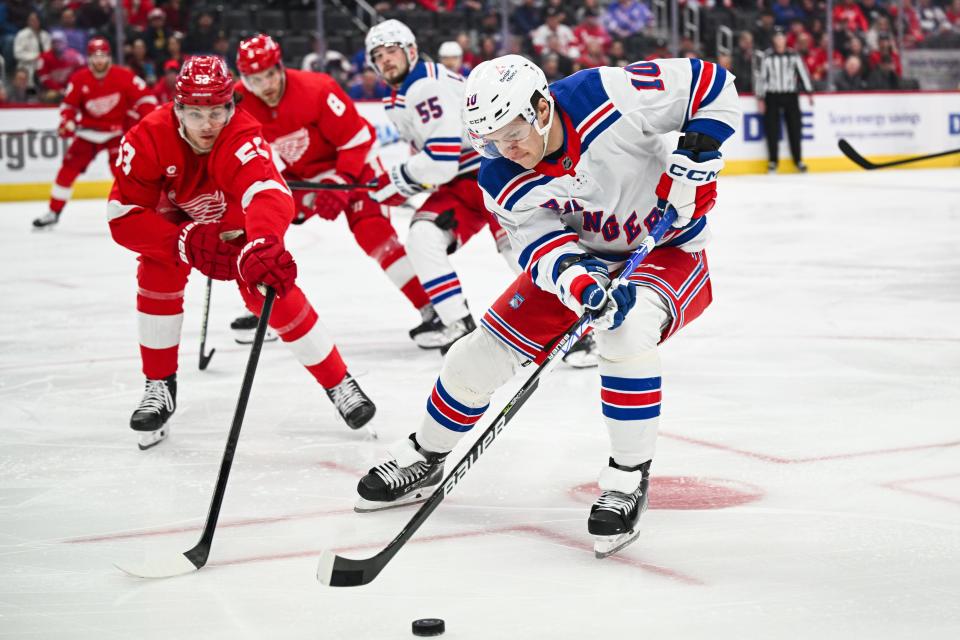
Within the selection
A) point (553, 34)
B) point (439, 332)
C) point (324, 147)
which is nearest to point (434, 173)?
point (439, 332)

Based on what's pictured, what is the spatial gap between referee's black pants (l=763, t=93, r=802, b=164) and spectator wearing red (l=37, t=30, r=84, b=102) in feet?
21.1

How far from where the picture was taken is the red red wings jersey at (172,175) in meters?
3.26

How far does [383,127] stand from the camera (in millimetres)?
11508

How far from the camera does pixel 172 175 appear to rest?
336cm

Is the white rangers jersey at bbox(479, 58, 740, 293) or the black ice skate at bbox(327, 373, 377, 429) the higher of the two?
the white rangers jersey at bbox(479, 58, 740, 293)

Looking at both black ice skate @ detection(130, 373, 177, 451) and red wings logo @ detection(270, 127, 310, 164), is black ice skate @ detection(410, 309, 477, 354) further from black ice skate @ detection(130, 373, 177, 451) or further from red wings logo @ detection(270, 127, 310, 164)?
black ice skate @ detection(130, 373, 177, 451)

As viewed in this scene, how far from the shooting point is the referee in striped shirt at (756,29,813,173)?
12.8 metres

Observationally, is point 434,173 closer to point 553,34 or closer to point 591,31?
point 553,34

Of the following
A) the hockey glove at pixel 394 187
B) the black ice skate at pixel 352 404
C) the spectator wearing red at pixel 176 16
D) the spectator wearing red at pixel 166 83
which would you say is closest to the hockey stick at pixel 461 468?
the black ice skate at pixel 352 404

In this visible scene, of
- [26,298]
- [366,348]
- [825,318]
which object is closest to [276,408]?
[366,348]

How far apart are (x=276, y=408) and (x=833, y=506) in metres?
1.78

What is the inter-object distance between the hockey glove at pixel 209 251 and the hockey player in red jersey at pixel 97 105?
6.28 m

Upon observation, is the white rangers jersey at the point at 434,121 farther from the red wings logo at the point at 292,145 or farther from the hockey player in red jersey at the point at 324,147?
the red wings logo at the point at 292,145

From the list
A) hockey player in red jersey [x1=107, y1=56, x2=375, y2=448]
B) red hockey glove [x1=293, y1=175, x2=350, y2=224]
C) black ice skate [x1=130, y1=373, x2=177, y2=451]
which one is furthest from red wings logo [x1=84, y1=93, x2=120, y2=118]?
black ice skate [x1=130, y1=373, x2=177, y2=451]
